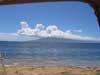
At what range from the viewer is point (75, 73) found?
78.2 ft

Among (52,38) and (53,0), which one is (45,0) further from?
(52,38)

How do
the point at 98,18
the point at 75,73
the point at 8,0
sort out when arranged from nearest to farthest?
the point at 8,0 < the point at 98,18 < the point at 75,73

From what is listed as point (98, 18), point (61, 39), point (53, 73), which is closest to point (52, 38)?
point (61, 39)

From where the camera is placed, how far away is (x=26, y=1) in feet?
4.42

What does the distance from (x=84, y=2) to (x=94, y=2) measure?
38mm

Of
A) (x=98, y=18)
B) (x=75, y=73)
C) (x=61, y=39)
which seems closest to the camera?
(x=98, y=18)

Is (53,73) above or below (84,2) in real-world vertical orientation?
below

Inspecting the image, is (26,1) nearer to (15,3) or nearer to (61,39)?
(15,3)

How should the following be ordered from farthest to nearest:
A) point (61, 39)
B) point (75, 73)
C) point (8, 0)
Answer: point (61, 39) → point (75, 73) → point (8, 0)

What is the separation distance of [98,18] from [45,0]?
0.24 meters

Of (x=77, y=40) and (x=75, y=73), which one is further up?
(x=75, y=73)

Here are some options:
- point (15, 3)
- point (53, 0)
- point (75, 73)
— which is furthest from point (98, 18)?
point (75, 73)

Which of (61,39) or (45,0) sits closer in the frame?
(45,0)

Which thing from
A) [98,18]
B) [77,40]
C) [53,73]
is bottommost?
[77,40]
